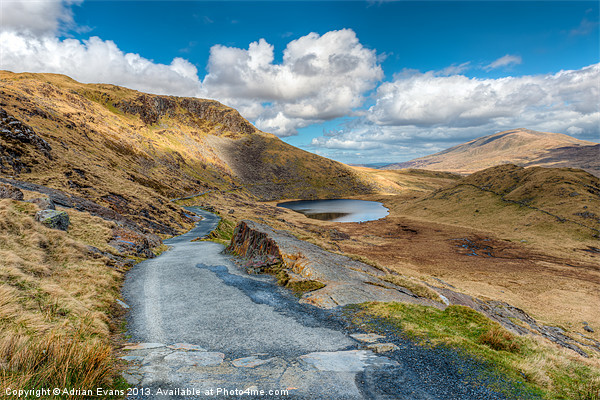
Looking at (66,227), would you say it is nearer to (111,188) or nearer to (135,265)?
(135,265)

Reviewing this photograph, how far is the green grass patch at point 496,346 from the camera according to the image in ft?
19.0

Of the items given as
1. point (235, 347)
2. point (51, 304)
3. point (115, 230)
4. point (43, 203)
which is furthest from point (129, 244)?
point (235, 347)

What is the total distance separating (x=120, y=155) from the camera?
315 ft

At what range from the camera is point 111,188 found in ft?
140

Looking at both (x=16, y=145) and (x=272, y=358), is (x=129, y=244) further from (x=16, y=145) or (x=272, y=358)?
(x=16, y=145)

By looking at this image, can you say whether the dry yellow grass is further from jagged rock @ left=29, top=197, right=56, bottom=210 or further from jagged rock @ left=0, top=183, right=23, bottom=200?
jagged rock @ left=0, top=183, right=23, bottom=200

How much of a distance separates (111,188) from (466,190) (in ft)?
344

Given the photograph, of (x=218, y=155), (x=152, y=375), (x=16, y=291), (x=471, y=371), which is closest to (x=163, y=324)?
(x=152, y=375)

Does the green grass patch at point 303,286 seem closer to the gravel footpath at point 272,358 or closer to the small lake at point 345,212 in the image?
the gravel footpath at point 272,358

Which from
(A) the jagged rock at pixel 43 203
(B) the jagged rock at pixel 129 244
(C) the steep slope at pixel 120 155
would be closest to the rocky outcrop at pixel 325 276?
(B) the jagged rock at pixel 129 244

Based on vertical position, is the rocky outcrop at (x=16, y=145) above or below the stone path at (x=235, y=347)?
above

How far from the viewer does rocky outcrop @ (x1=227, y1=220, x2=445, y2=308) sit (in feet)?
37.1

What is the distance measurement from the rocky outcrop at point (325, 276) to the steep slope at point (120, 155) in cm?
2646

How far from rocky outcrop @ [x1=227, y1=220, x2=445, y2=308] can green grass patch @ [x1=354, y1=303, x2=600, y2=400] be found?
140 centimetres
